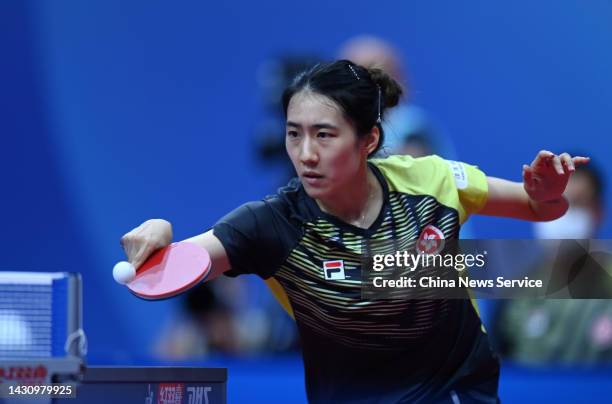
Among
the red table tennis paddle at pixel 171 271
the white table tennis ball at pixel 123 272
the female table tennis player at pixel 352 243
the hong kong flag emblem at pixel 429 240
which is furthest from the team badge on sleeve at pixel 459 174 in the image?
the white table tennis ball at pixel 123 272

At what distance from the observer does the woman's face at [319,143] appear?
3.49 m

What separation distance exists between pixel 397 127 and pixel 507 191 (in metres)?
2.01

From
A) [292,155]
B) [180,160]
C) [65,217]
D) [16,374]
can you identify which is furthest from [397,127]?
[16,374]

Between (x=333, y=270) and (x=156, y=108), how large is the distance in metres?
2.79

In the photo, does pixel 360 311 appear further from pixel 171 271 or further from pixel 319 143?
pixel 171 271

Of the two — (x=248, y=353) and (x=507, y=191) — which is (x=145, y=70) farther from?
(x=507, y=191)

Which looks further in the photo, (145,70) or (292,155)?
(145,70)

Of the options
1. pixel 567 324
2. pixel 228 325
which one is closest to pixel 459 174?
pixel 567 324

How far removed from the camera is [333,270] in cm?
358

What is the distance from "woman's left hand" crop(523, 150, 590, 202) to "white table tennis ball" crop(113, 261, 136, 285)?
1.37 m

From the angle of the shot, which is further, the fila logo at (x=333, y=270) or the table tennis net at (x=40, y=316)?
the fila logo at (x=333, y=270)

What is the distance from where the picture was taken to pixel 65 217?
608cm

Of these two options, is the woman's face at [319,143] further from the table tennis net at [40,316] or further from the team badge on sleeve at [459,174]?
the table tennis net at [40,316]

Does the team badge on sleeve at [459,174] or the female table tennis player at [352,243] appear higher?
the team badge on sleeve at [459,174]
